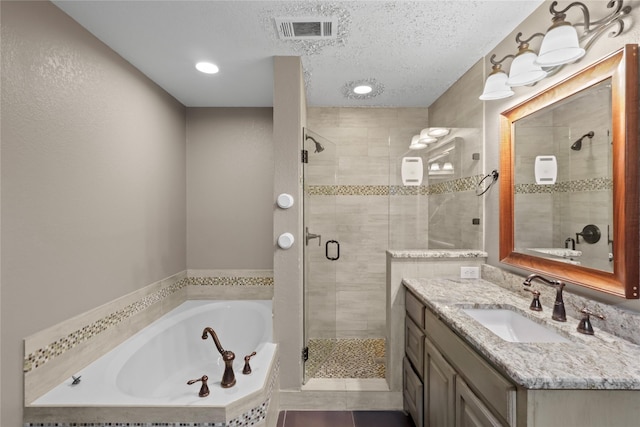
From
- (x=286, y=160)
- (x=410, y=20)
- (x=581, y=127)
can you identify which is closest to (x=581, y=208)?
(x=581, y=127)

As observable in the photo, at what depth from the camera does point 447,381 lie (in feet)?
4.55

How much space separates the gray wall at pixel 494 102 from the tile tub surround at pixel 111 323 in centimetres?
211

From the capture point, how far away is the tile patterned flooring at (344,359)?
91.3 inches

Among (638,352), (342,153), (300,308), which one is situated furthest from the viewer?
(342,153)

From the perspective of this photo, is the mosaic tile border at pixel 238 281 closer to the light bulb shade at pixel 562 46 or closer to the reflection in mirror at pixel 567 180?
the reflection in mirror at pixel 567 180

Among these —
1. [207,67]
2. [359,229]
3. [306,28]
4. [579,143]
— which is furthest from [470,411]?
[207,67]

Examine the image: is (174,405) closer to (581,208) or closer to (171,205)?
(171,205)

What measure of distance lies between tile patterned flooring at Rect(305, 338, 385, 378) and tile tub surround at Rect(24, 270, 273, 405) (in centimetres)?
79

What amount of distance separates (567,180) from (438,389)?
125 centimetres

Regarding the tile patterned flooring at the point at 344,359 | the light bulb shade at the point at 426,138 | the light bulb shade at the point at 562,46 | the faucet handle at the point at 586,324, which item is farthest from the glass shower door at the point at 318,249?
the faucet handle at the point at 586,324

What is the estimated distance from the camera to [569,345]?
1.07 metres

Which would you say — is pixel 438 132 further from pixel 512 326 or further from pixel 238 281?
pixel 238 281

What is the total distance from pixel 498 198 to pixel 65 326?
274 cm

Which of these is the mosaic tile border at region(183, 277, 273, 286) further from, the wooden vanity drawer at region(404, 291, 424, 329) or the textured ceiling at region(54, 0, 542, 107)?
the textured ceiling at region(54, 0, 542, 107)
